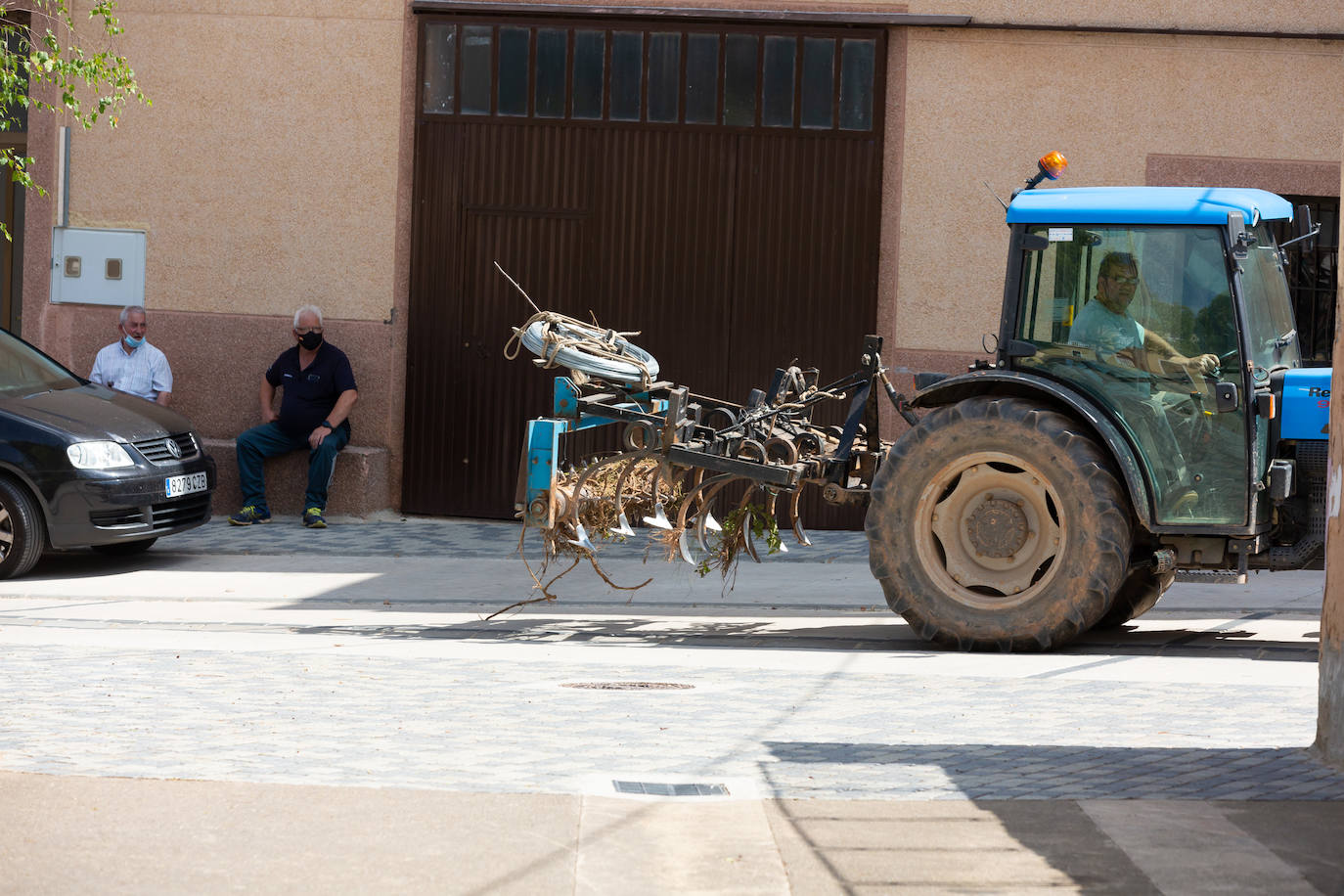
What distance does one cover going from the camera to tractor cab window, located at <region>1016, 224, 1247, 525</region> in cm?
844

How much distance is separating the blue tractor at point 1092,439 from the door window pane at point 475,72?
6.29m

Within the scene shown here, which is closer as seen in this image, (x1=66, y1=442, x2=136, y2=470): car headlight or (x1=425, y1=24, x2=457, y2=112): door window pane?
(x1=66, y1=442, x2=136, y2=470): car headlight

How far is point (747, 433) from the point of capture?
9.45 meters

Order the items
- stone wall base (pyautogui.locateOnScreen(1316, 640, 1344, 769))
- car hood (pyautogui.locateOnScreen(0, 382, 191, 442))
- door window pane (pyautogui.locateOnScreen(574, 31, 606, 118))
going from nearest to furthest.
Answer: stone wall base (pyautogui.locateOnScreen(1316, 640, 1344, 769))
car hood (pyautogui.locateOnScreen(0, 382, 191, 442))
door window pane (pyautogui.locateOnScreen(574, 31, 606, 118))

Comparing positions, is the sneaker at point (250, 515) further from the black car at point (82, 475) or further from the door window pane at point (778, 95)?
the door window pane at point (778, 95)

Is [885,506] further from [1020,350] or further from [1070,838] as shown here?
[1070,838]

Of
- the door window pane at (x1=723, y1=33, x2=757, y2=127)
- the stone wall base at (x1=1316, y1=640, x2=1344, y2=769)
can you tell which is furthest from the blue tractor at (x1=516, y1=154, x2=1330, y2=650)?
the door window pane at (x1=723, y1=33, x2=757, y2=127)

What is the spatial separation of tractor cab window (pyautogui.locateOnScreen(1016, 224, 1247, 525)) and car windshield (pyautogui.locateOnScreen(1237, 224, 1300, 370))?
154mm

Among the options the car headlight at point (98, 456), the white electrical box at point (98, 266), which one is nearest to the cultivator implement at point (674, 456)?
the car headlight at point (98, 456)

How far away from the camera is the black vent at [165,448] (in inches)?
470

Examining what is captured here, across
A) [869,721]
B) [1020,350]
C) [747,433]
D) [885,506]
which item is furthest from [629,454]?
[869,721]

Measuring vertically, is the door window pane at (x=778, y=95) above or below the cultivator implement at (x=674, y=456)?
above

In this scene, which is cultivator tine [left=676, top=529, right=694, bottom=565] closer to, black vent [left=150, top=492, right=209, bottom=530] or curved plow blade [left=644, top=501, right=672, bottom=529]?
curved plow blade [left=644, top=501, right=672, bottom=529]

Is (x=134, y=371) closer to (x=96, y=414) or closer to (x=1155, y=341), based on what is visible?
(x=96, y=414)
